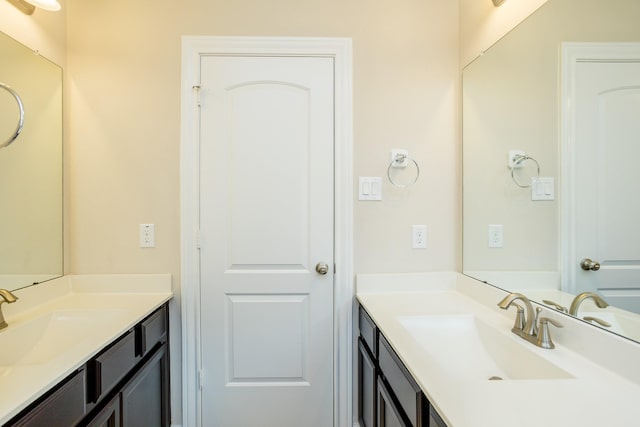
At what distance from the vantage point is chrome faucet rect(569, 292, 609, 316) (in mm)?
942

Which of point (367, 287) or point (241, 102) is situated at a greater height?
point (241, 102)

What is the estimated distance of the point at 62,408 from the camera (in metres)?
0.89

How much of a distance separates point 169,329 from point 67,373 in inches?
30.9

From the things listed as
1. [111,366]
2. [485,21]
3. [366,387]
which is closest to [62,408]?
[111,366]

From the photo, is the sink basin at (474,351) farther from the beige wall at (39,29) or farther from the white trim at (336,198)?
the beige wall at (39,29)

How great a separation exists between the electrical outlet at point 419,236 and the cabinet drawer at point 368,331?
485mm

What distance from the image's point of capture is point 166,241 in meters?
1.65

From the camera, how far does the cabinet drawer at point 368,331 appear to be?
136 cm

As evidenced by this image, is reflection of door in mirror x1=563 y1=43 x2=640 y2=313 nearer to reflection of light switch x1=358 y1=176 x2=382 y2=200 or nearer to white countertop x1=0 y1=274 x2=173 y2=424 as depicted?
reflection of light switch x1=358 y1=176 x2=382 y2=200

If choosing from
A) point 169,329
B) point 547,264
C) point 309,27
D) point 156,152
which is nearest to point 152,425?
point 169,329

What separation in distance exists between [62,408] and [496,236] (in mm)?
1806

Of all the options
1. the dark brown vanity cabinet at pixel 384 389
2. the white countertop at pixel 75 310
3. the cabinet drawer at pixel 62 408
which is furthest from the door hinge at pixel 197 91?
the dark brown vanity cabinet at pixel 384 389

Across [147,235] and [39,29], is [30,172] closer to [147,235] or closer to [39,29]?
[147,235]

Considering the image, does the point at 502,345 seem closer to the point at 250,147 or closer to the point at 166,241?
the point at 250,147
